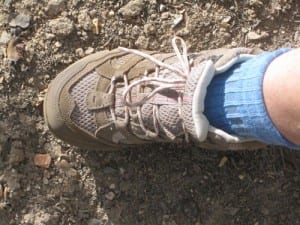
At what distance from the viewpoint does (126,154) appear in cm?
197

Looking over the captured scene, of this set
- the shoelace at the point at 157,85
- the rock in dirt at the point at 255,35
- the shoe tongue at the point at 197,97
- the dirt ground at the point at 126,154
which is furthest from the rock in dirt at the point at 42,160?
the rock in dirt at the point at 255,35

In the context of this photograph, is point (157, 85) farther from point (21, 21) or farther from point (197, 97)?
point (21, 21)

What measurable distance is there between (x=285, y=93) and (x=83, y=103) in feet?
1.99

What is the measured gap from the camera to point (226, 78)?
164 centimetres

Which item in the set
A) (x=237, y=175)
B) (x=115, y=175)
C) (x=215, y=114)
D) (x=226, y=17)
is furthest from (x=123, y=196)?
(x=226, y=17)

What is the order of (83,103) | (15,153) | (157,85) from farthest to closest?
1. (15,153)
2. (83,103)
3. (157,85)

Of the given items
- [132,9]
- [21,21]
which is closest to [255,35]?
[132,9]

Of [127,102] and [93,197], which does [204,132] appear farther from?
[93,197]

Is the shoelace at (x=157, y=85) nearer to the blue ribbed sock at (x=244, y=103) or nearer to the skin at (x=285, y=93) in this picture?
the blue ribbed sock at (x=244, y=103)

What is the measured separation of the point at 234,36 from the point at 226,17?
6 cm

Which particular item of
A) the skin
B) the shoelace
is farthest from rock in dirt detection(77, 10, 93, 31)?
the skin

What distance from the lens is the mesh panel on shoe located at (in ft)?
5.97

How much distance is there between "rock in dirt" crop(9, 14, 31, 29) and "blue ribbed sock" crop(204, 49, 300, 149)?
2.07 ft

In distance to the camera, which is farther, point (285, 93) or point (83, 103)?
point (83, 103)
